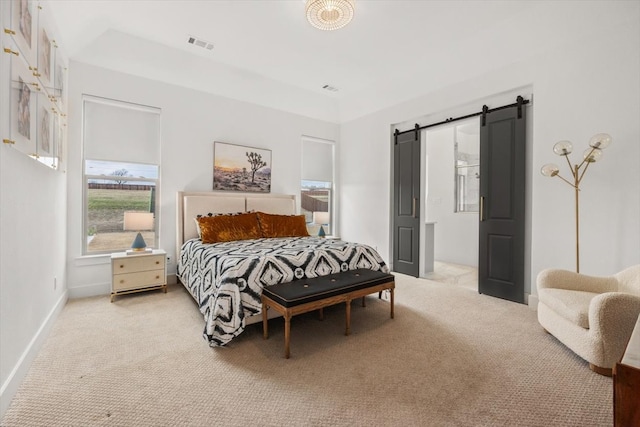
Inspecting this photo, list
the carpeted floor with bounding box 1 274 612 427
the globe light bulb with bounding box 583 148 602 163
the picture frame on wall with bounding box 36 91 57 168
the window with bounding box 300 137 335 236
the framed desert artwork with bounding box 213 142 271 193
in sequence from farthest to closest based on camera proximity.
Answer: the window with bounding box 300 137 335 236
the framed desert artwork with bounding box 213 142 271 193
the globe light bulb with bounding box 583 148 602 163
the picture frame on wall with bounding box 36 91 57 168
the carpeted floor with bounding box 1 274 612 427

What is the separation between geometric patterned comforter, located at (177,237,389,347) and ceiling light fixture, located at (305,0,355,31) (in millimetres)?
2334

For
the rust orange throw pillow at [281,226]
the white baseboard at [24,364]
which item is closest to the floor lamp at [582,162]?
the rust orange throw pillow at [281,226]

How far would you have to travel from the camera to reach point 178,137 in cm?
433

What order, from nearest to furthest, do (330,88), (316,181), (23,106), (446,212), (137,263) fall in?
(23,106) < (137,263) < (330,88) < (316,181) < (446,212)

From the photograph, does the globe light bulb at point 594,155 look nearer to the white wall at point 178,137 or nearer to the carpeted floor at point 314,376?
the carpeted floor at point 314,376

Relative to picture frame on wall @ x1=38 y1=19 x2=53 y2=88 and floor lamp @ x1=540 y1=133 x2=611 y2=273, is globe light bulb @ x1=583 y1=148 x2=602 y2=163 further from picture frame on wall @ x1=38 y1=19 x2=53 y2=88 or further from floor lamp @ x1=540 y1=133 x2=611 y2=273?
picture frame on wall @ x1=38 y1=19 x2=53 y2=88

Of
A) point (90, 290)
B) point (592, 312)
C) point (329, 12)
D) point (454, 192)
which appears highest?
point (329, 12)

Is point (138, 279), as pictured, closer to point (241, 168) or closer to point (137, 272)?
point (137, 272)

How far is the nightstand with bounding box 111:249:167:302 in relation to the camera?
3.50 metres

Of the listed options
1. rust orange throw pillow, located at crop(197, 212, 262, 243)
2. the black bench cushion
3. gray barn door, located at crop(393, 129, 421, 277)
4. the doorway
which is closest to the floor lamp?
gray barn door, located at crop(393, 129, 421, 277)

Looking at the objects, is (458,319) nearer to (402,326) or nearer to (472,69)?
(402,326)

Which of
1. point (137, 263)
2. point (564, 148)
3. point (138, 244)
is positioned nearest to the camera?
point (564, 148)

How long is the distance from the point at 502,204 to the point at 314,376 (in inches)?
127

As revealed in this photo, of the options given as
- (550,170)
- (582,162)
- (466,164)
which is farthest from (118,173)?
(466,164)
